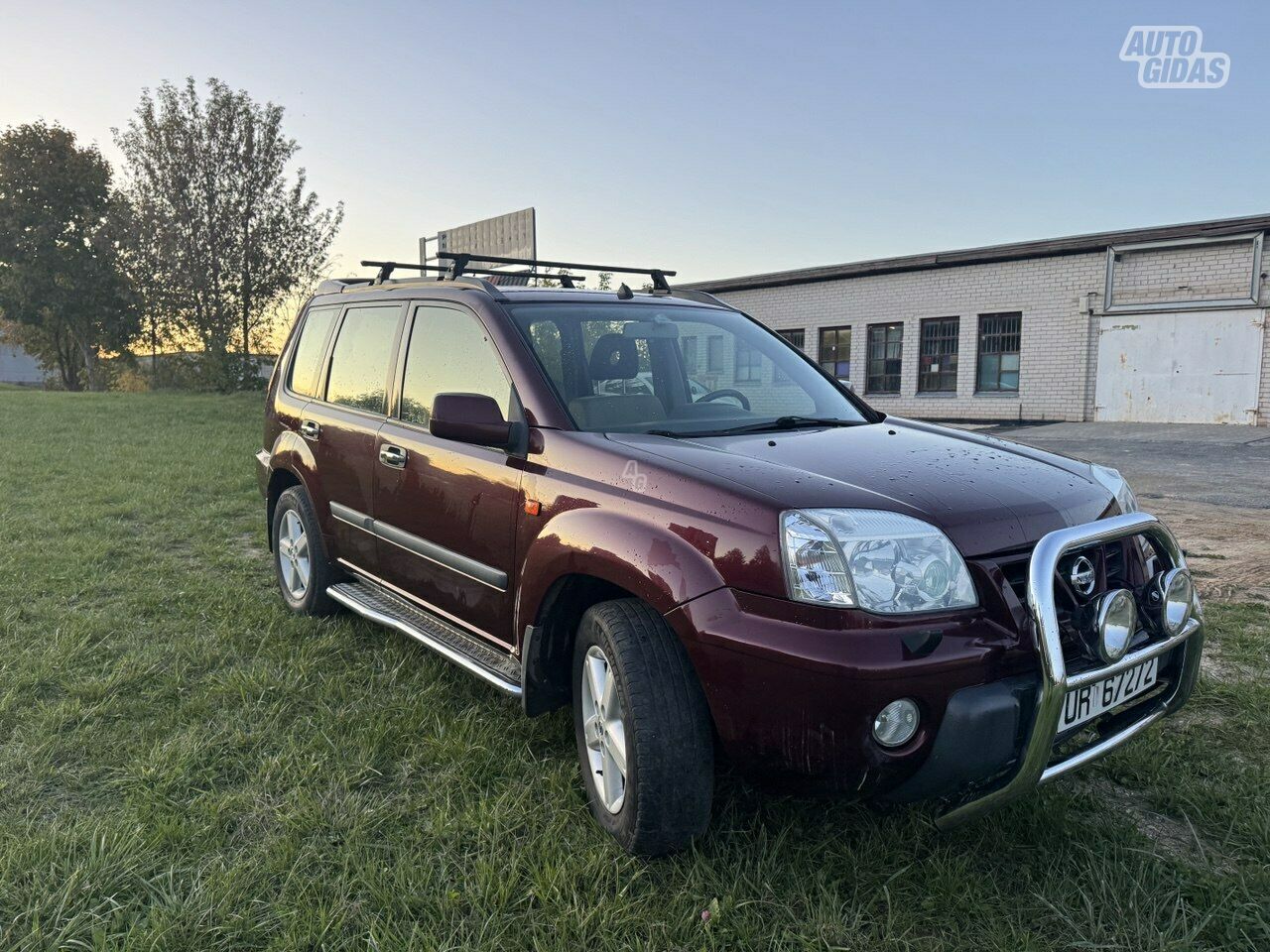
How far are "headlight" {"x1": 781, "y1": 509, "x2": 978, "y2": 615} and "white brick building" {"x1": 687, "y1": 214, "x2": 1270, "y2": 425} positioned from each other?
18.1 metres

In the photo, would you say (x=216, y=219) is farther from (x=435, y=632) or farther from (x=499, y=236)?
(x=435, y=632)

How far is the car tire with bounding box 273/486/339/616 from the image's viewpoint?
4637mm

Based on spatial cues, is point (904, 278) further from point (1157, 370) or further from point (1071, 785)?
point (1071, 785)

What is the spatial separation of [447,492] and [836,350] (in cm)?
2149

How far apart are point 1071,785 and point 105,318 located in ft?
150

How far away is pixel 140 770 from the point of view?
10.0 feet

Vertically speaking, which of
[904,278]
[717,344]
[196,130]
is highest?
[196,130]

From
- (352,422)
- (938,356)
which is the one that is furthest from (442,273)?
(938,356)

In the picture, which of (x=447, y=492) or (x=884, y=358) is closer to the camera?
(x=447, y=492)

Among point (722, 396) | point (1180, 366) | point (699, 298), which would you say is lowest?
point (722, 396)

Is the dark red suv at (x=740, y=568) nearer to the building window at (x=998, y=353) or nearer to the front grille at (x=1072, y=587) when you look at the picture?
the front grille at (x=1072, y=587)

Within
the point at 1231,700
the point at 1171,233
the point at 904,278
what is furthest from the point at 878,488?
the point at 904,278

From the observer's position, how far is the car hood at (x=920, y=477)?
7.62ft

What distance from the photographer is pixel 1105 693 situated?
95.5 inches
